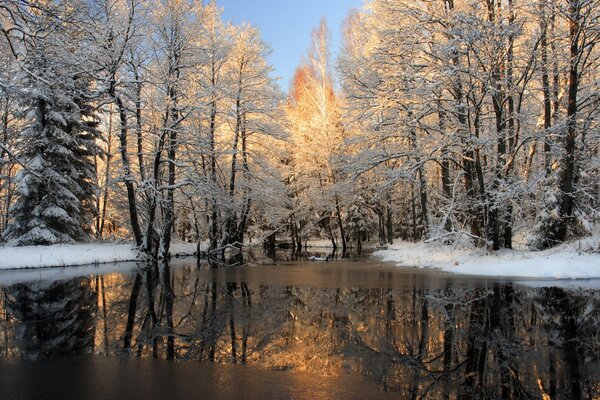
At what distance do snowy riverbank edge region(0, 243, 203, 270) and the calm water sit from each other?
7.54m

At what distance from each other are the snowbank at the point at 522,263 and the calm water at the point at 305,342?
1.64 metres

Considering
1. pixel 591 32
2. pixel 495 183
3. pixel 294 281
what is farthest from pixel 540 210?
pixel 294 281

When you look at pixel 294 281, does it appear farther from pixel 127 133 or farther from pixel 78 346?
pixel 127 133

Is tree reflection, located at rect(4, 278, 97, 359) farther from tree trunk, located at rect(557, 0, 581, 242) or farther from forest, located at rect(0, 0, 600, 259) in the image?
tree trunk, located at rect(557, 0, 581, 242)

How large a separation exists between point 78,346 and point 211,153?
1901 centimetres

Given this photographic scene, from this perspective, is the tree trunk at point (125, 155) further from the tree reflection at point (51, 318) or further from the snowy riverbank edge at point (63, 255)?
the tree reflection at point (51, 318)

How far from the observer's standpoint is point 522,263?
14.2 metres

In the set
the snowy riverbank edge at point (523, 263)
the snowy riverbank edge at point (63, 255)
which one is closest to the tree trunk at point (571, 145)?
the snowy riverbank edge at point (523, 263)

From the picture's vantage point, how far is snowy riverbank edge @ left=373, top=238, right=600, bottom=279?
42.8ft

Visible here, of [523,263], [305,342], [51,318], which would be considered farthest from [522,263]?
[51,318]

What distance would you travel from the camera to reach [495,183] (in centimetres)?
1795

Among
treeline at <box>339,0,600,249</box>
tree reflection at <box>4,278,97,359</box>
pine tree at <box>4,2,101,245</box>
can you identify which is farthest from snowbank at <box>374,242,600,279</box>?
pine tree at <box>4,2,101,245</box>

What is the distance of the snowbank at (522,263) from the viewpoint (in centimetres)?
1302

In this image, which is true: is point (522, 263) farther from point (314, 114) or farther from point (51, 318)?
point (314, 114)
